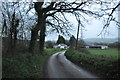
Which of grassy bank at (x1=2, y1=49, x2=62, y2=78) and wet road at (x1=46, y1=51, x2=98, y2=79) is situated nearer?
grassy bank at (x1=2, y1=49, x2=62, y2=78)

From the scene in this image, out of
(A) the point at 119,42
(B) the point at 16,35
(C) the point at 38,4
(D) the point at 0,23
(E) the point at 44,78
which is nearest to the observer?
(A) the point at 119,42

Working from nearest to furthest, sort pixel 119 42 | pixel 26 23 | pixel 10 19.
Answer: pixel 119 42 < pixel 10 19 < pixel 26 23

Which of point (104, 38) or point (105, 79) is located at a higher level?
point (104, 38)

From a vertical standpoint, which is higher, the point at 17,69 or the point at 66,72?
the point at 17,69

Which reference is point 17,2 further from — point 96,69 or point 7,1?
point 96,69

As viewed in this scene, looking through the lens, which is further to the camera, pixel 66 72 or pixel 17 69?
pixel 66 72

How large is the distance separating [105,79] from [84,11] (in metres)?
4.59

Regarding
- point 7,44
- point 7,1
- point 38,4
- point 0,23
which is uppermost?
point 38,4

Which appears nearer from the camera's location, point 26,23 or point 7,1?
point 7,1

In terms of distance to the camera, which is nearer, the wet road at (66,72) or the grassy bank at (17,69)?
the grassy bank at (17,69)

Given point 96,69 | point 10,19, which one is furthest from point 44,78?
point 10,19

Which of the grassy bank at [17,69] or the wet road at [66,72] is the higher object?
the grassy bank at [17,69]

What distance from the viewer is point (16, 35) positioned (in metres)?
6.27

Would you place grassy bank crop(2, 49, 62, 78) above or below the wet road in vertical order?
above
